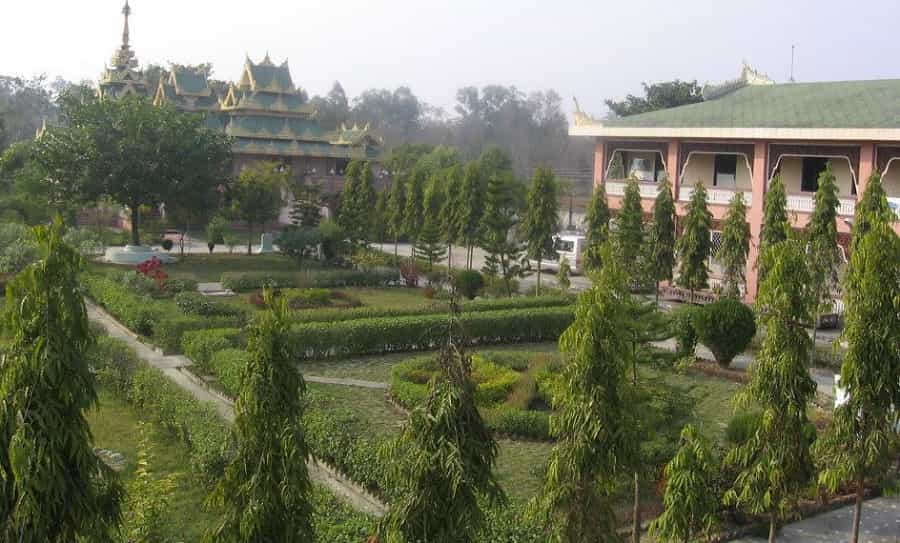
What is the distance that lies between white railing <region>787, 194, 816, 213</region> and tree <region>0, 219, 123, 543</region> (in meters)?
25.3

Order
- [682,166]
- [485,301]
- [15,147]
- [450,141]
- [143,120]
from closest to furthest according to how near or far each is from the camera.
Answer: [485,301], [682,166], [143,120], [15,147], [450,141]

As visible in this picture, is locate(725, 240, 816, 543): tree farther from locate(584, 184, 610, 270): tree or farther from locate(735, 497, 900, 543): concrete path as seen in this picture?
locate(584, 184, 610, 270): tree

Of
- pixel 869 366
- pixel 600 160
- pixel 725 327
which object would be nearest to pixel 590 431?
pixel 869 366

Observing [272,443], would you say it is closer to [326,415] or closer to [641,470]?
[641,470]

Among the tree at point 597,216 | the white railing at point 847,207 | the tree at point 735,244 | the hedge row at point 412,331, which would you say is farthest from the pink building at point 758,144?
the hedge row at point 412,331

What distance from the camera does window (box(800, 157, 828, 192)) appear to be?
3042 centimetres

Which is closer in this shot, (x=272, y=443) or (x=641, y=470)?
(x=272, y=443)

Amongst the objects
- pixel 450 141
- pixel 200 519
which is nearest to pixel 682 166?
pixel 200 519

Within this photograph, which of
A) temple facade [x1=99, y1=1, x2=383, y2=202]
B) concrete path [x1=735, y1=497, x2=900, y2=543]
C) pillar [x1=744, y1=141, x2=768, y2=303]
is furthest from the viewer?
temple facade [x1=99, y1=1, x2=383, y2=202]

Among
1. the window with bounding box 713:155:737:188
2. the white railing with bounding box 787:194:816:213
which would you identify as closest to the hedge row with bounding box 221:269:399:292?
the window with bounding box 713:155:737:188

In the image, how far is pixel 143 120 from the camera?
3488 cm

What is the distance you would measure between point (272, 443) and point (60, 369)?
5.57 ft

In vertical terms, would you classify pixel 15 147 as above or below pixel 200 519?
above

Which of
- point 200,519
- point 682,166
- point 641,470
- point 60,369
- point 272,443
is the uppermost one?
point 682,166
